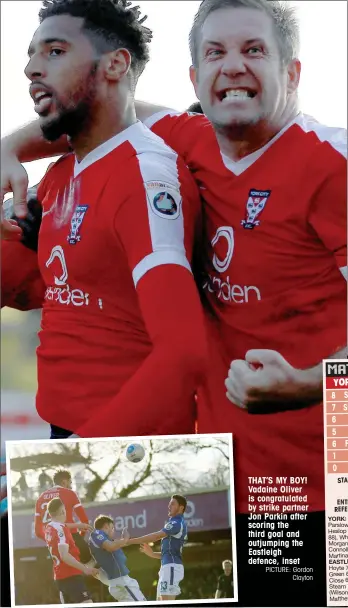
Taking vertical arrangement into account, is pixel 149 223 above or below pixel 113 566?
above

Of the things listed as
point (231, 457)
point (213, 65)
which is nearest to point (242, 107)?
point (213, 65)

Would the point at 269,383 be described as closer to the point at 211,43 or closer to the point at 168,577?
the point at 168,577

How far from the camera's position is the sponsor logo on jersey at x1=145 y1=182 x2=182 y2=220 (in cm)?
289

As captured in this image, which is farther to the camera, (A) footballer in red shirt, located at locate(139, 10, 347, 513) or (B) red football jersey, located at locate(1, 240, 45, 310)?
(B) red football jersey, located at locate(1, 240, 45, 310)

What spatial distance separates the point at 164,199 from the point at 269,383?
2.11 feet

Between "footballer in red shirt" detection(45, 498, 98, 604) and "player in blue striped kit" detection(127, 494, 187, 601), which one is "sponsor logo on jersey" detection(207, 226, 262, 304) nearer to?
"player in blue striped kit" detection(127, 494, 187, 601)

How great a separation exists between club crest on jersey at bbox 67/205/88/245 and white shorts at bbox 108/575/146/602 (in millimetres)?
1062

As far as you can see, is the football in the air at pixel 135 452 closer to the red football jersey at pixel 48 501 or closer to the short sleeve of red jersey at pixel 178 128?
the red football jersey at pixel 48 501

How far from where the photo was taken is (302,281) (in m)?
2.86

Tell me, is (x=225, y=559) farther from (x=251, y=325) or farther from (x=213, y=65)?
(x=213, y=65)

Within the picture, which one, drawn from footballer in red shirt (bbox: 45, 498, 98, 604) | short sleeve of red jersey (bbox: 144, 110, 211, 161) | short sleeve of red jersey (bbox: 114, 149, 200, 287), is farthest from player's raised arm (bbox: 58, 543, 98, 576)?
short sleeve of red jersey (bbox: 144, 110, 211, 161)

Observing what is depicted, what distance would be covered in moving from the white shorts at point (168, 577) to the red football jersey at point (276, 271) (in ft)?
0.92

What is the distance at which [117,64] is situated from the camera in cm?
299

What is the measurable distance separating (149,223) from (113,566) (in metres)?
1.07
